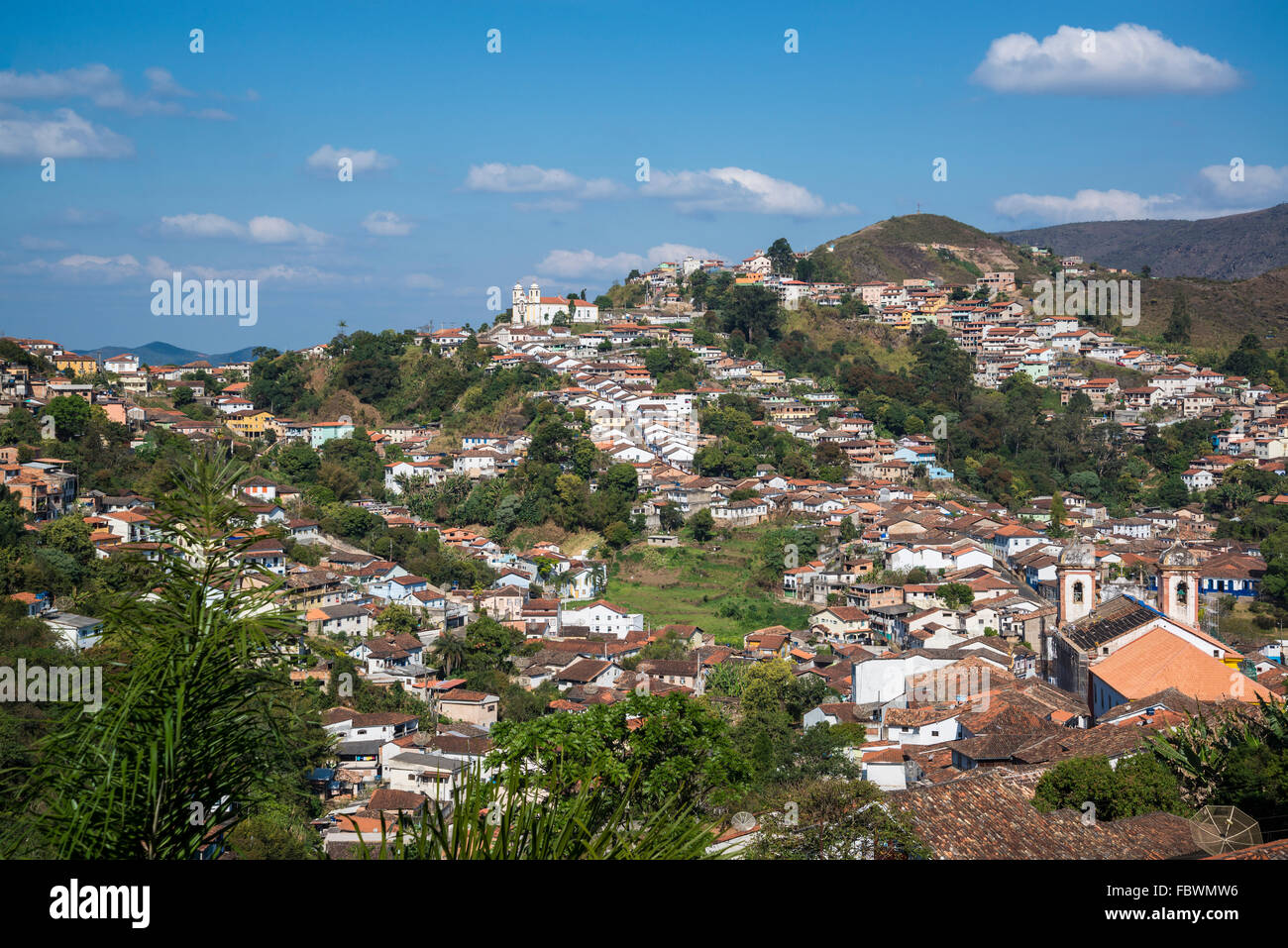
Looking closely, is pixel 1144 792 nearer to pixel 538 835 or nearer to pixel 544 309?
pixel 538 835

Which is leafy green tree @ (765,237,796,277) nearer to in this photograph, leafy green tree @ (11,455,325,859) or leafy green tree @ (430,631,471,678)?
leafy green tree @ (430,631,471,678)

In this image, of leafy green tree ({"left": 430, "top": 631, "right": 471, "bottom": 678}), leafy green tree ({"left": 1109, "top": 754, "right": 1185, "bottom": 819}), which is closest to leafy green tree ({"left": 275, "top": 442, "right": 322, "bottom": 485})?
leafy green tree ({"left": 430, "top": 631, "right": 471, "bottom": 678})

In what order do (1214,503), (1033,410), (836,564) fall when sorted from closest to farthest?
(836,564)
(1214,503)
(1033,410)

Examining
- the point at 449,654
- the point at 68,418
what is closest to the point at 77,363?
the point at 68,418

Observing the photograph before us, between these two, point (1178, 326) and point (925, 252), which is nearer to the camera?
point (1178, 326)

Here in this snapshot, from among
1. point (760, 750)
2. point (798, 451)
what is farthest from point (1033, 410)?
point (760, 750)

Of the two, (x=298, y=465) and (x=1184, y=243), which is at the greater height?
(x=1184, y=243)

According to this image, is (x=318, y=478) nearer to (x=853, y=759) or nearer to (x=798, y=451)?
(x=798, y=451)
